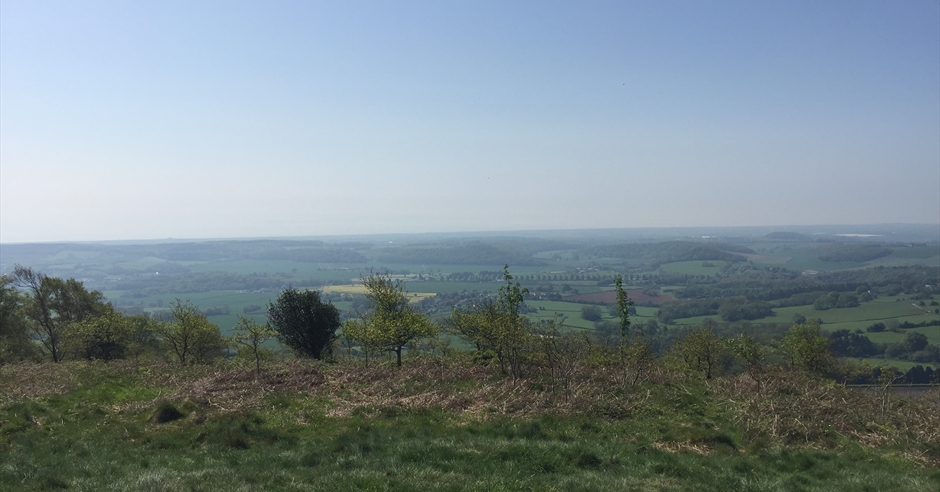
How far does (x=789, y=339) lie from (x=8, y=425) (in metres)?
43.8

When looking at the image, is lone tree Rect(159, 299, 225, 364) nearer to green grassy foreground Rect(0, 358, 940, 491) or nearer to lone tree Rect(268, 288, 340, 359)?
lone tree Rect(268, 288, 340, 359)

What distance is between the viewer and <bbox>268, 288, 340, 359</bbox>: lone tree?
37.0 metres

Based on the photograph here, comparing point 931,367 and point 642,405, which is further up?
point 642,405

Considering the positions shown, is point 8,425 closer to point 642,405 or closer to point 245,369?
point 245,369

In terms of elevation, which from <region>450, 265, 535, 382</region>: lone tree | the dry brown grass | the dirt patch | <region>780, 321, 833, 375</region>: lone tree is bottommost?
the dirt patch

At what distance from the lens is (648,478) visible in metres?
10.9

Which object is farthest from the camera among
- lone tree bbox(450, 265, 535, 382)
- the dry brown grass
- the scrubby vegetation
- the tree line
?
the tree line

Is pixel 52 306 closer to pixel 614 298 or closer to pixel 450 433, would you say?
pixel 450 433

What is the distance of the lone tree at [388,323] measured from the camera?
99.1ft

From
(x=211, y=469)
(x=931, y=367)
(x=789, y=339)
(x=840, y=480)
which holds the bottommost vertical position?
(x=931, y=367)

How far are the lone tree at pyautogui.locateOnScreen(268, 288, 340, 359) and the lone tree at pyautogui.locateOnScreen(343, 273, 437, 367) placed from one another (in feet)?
10.6

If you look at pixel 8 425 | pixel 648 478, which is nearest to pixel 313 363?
pixel 8 425

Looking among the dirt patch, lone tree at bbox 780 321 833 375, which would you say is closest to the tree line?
lone tree at bbox 780 321 833 375

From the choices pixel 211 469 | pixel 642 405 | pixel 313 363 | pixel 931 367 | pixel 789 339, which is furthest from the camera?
pixel 931 367
